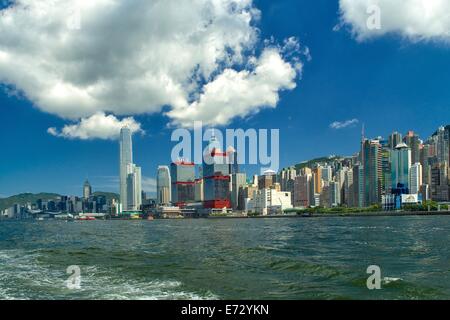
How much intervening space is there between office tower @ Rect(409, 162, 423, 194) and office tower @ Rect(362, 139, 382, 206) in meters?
11.8

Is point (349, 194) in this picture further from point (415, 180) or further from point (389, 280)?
point (389, 280)

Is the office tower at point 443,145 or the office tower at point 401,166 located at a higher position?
the office tower at point 443,145

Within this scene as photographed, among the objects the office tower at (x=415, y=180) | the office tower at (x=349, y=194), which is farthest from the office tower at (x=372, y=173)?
the office tower at (x=415, y=180)

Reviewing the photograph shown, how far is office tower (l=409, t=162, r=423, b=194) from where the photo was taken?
176 meters

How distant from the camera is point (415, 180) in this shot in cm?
17650

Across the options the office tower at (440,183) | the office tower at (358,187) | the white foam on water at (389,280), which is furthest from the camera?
the office tower at (358,187)

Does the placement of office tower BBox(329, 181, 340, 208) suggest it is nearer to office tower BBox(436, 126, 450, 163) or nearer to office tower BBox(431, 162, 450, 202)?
office tower BBox(431, 162, 450, 202)

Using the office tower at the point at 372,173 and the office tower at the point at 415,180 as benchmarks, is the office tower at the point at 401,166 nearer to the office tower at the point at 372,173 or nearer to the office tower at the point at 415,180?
the office tower at the point at 415,180

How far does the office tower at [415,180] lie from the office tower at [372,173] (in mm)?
11808

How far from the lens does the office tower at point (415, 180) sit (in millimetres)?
175625

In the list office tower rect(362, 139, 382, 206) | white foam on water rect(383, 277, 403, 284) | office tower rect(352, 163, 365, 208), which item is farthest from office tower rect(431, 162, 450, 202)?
white foam on water rect(383, 277, 403, 284)

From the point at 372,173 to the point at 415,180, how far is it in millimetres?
16079
